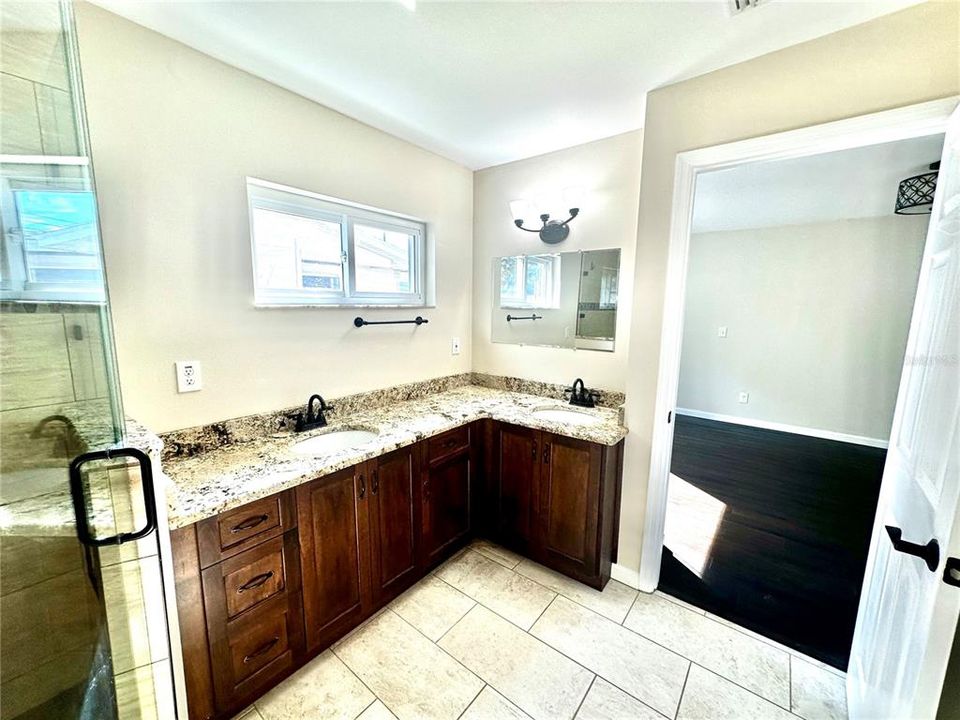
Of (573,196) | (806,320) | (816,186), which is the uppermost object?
(816,186)

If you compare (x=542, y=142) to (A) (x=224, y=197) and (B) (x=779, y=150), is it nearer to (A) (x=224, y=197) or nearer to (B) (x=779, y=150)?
(B) (x=779, y=150)

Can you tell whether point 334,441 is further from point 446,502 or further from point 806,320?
point 806,320

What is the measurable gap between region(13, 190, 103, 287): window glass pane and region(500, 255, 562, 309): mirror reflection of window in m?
2.10

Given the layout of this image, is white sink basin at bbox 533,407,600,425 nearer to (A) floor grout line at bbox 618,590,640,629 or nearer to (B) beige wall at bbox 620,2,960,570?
(B) beige wall at bbox 620,2,960,570

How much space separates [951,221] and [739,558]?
1.96 metres

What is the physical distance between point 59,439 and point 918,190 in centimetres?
469

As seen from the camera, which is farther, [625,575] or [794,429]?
[794,429]

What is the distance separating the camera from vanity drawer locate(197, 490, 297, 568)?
1212mm

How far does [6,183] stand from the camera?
0.79 meters

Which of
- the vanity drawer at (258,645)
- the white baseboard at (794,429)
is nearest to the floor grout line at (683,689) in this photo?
the vanity drawer at (258,645)

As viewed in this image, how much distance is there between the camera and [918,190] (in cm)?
274

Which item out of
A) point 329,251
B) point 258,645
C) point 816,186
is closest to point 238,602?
point 258,645

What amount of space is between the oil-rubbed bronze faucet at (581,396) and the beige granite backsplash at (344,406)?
0.15ft

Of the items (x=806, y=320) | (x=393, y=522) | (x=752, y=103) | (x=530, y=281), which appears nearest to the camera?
(x=752, y=103)
